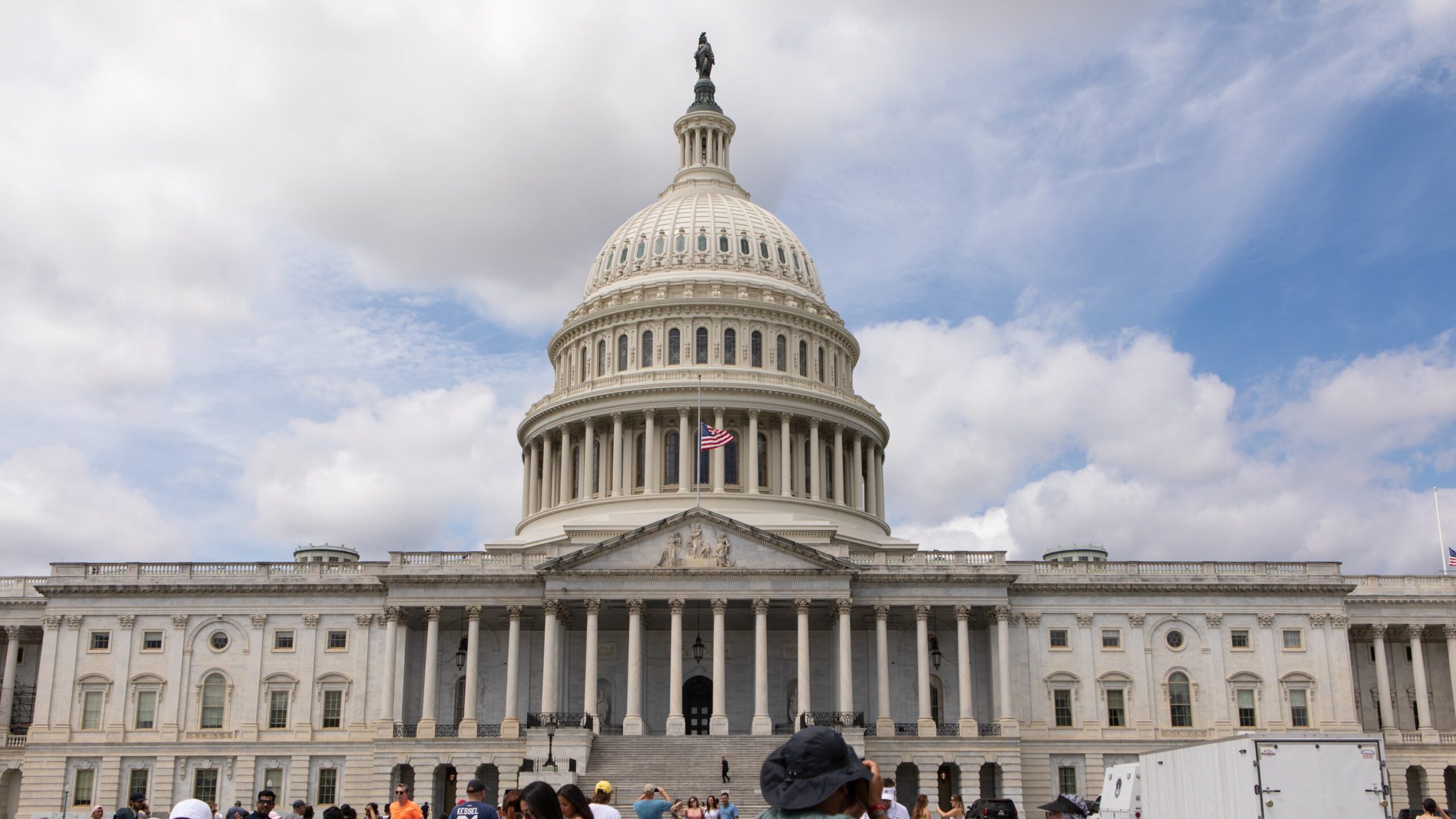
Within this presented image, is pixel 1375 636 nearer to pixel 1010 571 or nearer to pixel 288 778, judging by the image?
pixel 1010 571

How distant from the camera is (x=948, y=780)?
67750 mm

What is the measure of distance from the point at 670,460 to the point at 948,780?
26.5 m

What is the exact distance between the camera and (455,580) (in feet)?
229

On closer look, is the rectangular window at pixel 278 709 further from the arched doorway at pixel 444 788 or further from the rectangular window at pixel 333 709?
the arched doorway at pixel 444 788

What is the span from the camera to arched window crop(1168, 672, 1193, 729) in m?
71.0

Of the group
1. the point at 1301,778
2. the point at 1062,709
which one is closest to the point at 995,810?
the point at 1062,709

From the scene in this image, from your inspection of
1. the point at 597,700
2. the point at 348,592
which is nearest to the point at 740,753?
the point at 597,700

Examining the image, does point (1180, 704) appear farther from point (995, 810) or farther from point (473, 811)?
point (473, 811)

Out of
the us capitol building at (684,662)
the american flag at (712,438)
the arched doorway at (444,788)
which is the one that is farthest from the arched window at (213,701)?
the american flag at (712,438)

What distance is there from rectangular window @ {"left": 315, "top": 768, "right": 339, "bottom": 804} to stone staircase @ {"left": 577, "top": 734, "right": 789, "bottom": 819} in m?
15.4

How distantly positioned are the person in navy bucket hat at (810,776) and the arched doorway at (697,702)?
2669 inches

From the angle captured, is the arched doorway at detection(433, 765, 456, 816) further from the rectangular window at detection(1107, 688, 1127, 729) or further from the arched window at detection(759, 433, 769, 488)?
the rectangular window at detection(1107, 688, 1127, 729)

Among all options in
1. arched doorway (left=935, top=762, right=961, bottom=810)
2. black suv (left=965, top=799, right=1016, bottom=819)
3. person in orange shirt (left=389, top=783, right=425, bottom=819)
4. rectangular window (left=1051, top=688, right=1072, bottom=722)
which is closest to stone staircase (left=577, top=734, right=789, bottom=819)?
arched doorway (left=935, top=762, right=961, bottom=810)

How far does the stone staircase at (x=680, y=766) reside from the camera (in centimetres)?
5938
